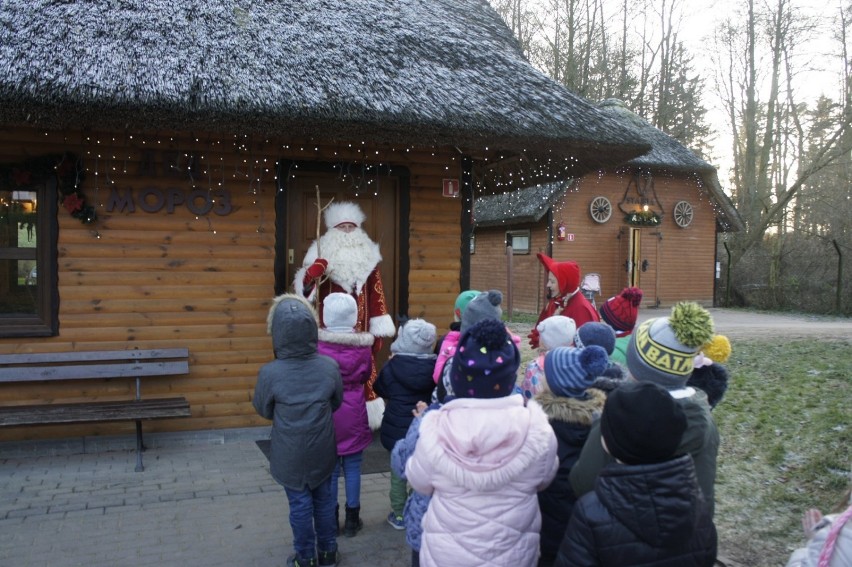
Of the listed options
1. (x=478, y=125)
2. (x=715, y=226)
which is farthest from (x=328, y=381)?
(x=715, y=226)

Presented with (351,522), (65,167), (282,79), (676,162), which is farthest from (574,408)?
(676,162)

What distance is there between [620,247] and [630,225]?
778 millimetres

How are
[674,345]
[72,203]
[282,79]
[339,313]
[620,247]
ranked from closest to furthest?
[674,345] → [339,313] → [282,79] → [72,203] → [620,247]

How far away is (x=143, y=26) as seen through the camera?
5758mm

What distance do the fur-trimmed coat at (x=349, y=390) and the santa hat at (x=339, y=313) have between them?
6 cm

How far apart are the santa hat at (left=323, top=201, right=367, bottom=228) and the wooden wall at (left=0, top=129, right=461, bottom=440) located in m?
0.69

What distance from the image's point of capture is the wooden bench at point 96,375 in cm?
535

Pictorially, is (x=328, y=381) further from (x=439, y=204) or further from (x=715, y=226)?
(x=715, y=226)

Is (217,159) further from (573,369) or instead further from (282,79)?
(573,369)

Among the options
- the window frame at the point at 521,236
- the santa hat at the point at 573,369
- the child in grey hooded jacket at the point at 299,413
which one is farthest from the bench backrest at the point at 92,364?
the window frame at the point at 521,236

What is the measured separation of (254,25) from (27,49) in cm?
201

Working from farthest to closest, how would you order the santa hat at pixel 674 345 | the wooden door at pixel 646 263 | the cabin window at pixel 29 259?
the wooden door at pixel 646 263 → the cabin window at pixel 29 259 → the santa hat at pixel 674 345

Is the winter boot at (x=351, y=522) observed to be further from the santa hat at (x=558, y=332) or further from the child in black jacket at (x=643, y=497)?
the child in black jacket at (x=643, y=497)

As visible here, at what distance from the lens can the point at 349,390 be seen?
4.33 metres
